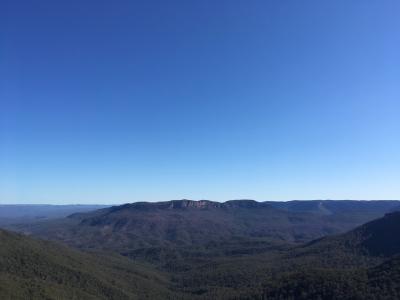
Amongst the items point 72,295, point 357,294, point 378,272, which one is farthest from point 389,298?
point 72,295

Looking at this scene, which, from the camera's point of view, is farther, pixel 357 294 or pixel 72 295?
pixel 72 295

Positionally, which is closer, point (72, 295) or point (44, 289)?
point (44, 289)

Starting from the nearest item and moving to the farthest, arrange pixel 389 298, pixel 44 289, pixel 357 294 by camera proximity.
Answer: pixel 389 298, pixel 357 294, pixel 44 289

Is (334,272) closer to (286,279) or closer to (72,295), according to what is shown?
(286,279)

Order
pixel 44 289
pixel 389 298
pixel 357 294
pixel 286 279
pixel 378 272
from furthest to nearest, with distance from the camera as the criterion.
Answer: pixel 286 279 → pixel 44 289 → pixel 378 272 → pixel 357 294 → pixel 389 298

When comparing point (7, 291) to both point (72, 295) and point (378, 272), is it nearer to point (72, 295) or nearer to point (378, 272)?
point (72, 295)

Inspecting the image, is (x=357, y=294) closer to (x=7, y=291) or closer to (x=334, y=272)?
(x=334, y=272)

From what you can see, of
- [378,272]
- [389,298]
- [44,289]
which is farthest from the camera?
[44,289]

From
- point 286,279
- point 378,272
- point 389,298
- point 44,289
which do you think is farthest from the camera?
point 286,279

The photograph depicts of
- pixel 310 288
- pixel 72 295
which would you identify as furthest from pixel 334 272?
pixel 72 295
